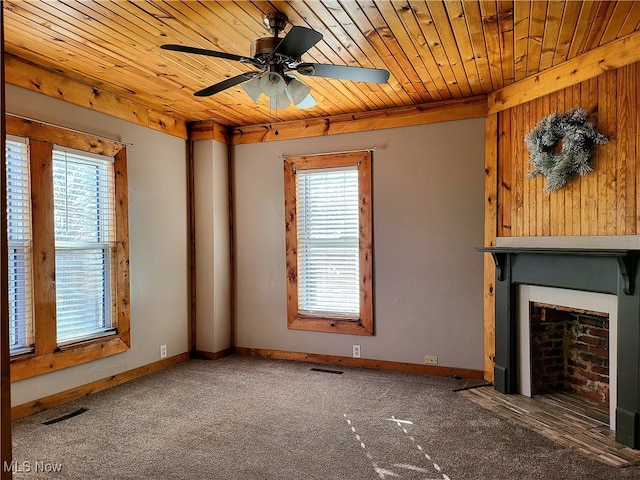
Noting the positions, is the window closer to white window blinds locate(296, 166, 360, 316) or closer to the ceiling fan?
white window blinds locate(296, 166, 360, 316)

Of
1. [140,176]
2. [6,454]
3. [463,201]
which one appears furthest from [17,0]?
[463,201]

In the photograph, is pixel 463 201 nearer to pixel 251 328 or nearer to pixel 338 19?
pixel 338 19

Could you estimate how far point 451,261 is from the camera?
14.4 ft

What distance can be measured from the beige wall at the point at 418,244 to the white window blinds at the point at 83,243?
69.4 inches

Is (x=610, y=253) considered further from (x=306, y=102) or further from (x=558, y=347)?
(x=306, y=102)

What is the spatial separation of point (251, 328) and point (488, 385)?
2.65m

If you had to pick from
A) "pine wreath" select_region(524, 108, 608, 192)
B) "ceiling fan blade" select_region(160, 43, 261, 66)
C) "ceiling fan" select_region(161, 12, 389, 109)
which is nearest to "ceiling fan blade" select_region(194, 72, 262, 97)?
"ceiling fan" select_region(161, 12, 389, 109)

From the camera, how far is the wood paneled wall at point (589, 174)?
305 centimetres

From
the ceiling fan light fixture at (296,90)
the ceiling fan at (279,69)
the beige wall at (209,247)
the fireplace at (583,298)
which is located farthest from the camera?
the beige wall at (209,247)

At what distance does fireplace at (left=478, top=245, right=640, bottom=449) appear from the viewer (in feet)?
9.51

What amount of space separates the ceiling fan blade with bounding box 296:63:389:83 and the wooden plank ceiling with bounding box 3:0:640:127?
1.11ft

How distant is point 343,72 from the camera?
2.62 metres

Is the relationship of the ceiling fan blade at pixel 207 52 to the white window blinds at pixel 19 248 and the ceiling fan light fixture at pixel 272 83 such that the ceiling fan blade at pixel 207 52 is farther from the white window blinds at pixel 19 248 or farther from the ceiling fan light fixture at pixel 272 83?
the white window blinds at pixel 19 248

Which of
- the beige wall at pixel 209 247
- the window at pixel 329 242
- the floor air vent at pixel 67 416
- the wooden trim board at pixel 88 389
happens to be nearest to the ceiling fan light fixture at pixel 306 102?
the window at pixel 329 242
